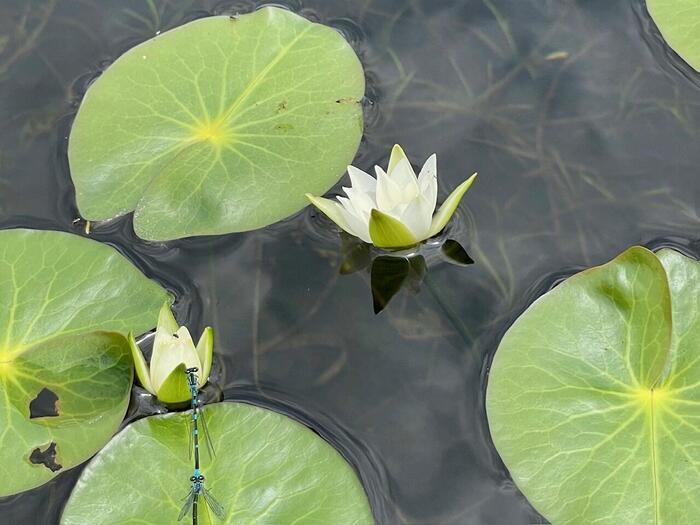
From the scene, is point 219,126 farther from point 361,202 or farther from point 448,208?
point 448,208

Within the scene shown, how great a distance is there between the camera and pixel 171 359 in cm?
250

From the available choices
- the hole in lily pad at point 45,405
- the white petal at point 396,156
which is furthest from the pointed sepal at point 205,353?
the white petal at point 396,156

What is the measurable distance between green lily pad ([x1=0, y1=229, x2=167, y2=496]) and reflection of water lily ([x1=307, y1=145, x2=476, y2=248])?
25.3 inches

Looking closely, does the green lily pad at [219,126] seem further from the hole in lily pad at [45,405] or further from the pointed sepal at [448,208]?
the hole in lily pad at [45,405]

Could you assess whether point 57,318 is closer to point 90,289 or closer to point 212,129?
point 90,289

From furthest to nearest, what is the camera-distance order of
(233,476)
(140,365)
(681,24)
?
(681,24) → (140,365) → (233,476)

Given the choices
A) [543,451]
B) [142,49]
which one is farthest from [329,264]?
[142,49]

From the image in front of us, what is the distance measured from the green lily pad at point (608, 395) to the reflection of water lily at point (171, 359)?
0.84 m

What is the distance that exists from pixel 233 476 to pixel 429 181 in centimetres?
106

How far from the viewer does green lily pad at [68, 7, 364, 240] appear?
9.55ft

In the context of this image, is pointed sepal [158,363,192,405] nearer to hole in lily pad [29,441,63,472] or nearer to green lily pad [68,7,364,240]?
hole in lily pad [29,441,63,472]

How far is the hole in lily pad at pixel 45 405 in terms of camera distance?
2541 millimetres

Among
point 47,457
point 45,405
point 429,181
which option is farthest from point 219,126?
point 47,457

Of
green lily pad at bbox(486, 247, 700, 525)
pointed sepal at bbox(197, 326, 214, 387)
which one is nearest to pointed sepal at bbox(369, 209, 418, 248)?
green lily pad at bbox(486, 247, 700, 525)
